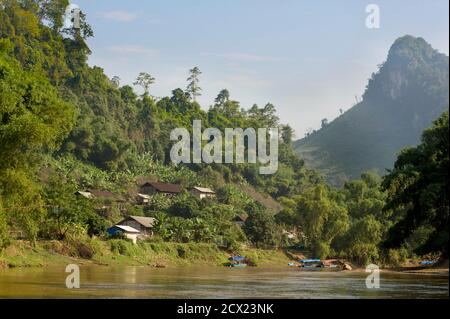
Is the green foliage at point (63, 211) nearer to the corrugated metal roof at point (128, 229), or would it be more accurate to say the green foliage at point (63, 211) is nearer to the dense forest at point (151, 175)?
the dense forest at point (151, 175)

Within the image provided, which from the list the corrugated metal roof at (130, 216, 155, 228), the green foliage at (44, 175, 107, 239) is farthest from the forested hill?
the green foliage at (44, 175, 107, 239)

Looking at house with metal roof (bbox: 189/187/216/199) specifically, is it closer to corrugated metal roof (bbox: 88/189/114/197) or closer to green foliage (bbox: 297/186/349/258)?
corrugated metal roof (bbox: 88/189/114/197)

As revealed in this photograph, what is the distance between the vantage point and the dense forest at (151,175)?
1405 inches

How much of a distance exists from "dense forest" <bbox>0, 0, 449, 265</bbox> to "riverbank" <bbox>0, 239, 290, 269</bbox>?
1.72 m

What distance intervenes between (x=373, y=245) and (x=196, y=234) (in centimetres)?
2330

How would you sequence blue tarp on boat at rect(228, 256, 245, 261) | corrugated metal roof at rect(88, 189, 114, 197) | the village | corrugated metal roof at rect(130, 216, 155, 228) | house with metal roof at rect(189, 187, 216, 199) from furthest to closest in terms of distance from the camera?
1. house with metal roof at rect(189, 187, 216, 199)
2. corrugated metal roof at rect(88, 189, 114, 197)
3. corrugated metal roof at rect(130, 216, 155, 228)
4. blue tarp on boat at rect(228, 256, 245, 261)
5. the village

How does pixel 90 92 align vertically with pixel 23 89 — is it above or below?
above

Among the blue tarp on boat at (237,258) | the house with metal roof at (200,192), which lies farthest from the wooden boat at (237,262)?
the house with metal roof at (200,192)

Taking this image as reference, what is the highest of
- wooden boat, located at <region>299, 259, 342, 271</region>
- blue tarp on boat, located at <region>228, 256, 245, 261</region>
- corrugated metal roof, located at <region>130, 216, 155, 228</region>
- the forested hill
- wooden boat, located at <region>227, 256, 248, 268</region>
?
the forested hill

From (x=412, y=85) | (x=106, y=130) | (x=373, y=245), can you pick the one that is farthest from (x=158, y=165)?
(x=412, y=85)

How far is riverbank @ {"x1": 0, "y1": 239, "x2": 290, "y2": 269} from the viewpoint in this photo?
59844 millimetres

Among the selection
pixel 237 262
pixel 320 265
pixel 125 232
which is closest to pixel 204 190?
pixel 237 262

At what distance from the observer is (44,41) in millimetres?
142125

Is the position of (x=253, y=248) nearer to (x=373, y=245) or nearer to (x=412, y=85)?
(x=373, y=245)
